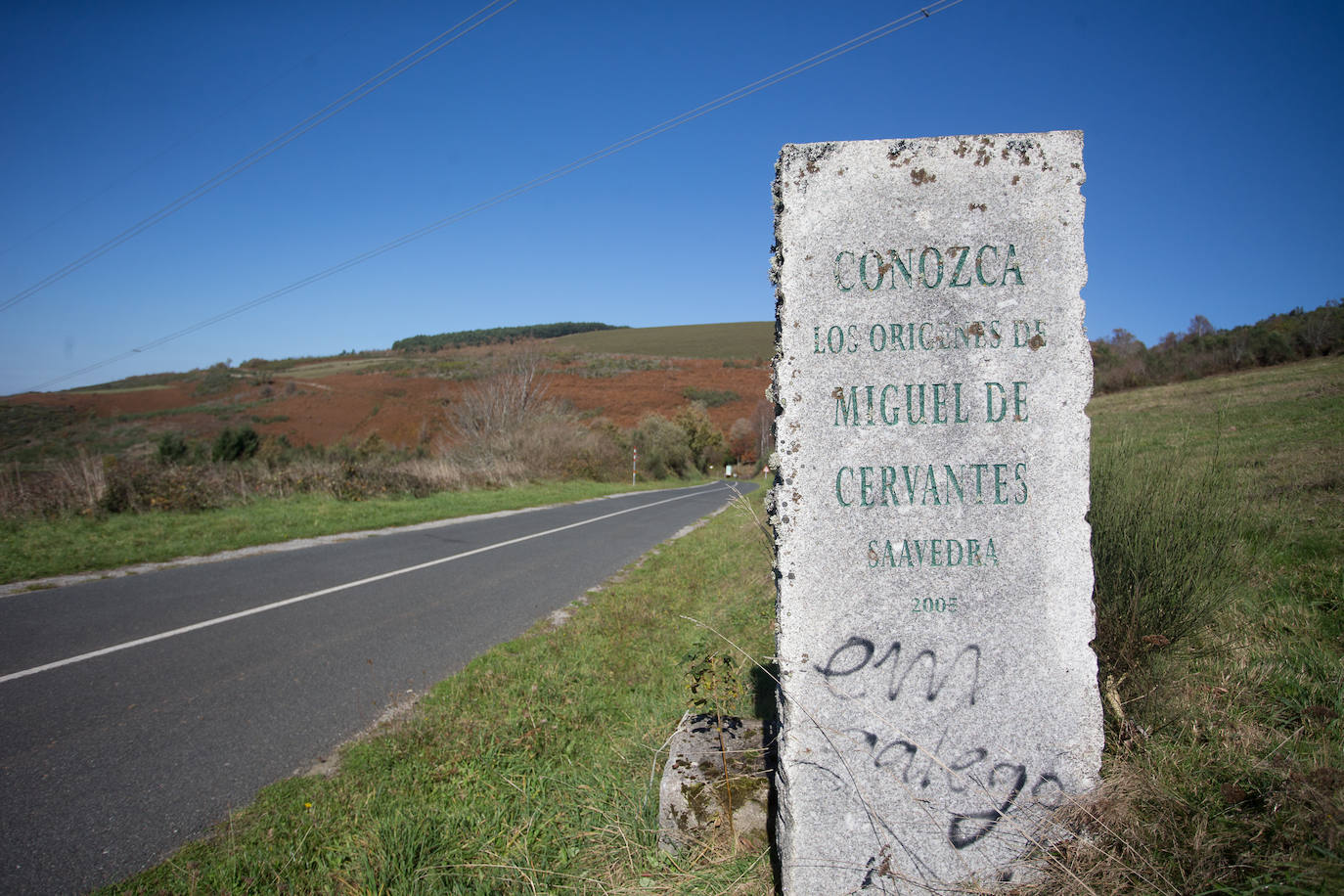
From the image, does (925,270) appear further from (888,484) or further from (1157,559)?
(1157,559)

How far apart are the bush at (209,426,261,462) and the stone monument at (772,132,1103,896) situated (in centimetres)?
2495

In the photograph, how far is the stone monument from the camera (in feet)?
7.90

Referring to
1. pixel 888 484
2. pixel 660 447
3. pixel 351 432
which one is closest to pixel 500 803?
pixel 888 484

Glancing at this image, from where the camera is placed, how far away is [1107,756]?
2607mm

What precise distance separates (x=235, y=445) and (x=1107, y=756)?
89.1ft

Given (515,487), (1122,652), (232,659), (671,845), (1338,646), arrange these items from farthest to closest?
1. (515,487)
2. (232,659)
3. (1338,646)
4. (1122,652)
5. (671,845)

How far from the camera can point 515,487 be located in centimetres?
2320

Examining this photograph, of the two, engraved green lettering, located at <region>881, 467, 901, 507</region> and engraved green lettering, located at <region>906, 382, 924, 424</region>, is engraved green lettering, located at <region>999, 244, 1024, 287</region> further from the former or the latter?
engraved green lettering, located at <region>881, 467, 901, 507</region>

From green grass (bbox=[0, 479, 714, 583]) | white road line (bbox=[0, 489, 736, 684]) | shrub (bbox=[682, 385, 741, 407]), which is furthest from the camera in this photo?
shrub (bbox=[682, 385, 741, 407])

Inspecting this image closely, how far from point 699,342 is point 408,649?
76.0 meters

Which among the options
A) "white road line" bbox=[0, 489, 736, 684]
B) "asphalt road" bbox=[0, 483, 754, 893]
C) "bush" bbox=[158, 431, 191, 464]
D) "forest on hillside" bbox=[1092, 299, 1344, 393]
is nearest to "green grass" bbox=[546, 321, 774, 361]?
"forest on hillside" bbox=[1092, 299, 1344, 393]

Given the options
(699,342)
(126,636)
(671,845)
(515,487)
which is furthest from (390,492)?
(699,342)

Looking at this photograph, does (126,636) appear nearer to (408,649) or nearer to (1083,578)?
(408,649)

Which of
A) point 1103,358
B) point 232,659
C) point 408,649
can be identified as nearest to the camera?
point 232,659
